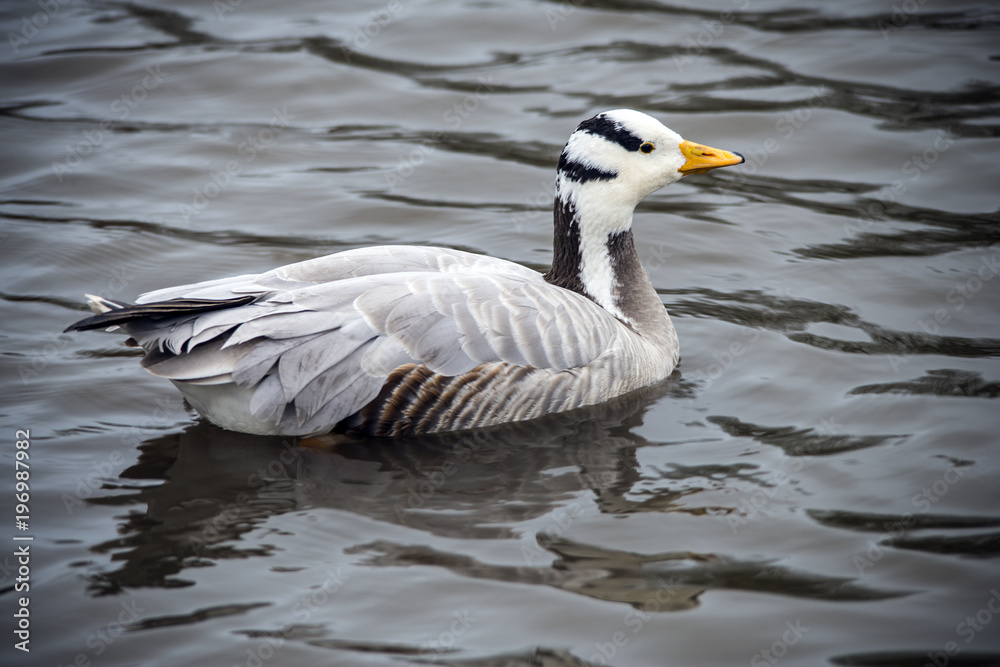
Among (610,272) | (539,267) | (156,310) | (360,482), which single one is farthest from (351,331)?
(539,267)

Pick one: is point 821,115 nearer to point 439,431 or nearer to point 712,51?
point 712,51

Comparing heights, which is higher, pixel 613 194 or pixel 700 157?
pixel 700 157

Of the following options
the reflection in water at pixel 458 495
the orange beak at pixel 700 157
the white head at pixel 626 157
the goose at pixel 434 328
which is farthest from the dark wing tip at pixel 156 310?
the orange beak at pixel 700 157

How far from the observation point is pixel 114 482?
6.42 meters

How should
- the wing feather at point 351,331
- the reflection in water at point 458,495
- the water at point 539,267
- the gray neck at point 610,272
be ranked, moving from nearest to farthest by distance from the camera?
the water at point 539,267, the reflection in water at point 458,495, the wing feather at point 351,331, the gray neck at point 610,272

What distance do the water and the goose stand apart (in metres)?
0.31

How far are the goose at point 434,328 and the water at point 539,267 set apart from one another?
311mm

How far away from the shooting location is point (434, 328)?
6.66 metres

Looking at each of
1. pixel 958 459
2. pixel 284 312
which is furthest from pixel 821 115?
pixel 284 312

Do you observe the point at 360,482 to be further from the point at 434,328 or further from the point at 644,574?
the point at 644,574

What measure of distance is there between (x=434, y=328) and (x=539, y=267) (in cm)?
312

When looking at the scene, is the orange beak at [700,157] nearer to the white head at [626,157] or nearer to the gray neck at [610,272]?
the white head at [626,157]

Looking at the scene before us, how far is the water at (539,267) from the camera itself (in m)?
5.29

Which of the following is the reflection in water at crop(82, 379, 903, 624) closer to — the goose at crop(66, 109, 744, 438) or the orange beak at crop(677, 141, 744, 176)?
the goose at crop(66, 109, 744, 438)
